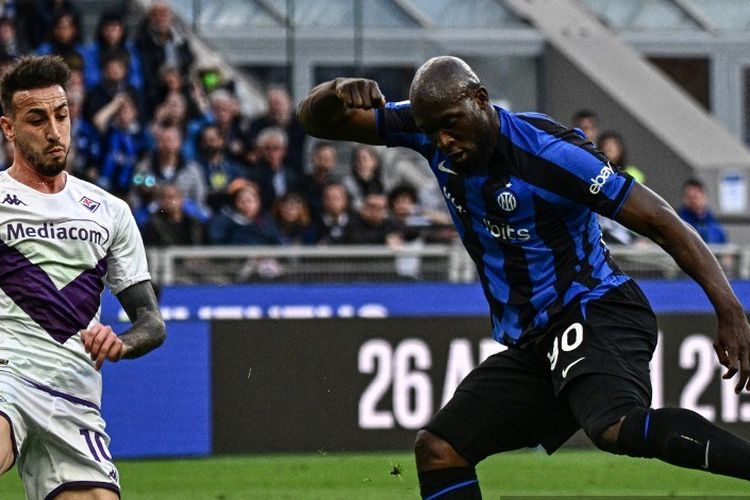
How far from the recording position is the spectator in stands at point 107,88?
14.8m

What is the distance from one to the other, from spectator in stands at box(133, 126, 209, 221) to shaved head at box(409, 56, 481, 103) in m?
8.11

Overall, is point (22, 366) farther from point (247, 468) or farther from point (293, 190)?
point (293, 190)

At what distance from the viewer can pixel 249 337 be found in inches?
499

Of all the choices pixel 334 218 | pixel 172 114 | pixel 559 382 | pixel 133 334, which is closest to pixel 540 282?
pixel 559 382

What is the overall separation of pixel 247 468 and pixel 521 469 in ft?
6.62

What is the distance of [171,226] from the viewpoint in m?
13.5

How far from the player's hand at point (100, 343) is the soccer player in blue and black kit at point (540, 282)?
1373 millimetres

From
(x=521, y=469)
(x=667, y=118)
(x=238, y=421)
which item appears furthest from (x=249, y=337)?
(x=667, y=118)

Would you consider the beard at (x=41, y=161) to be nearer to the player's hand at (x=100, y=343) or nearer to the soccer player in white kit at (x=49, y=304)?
the soccer player in white kit at (x=49, y=304)

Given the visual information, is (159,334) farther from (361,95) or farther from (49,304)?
(361,95)

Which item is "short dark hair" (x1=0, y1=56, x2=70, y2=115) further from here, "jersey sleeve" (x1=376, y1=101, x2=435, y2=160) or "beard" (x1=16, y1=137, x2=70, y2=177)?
"jersey sleeve" (x1=376, y1=101, x2=435, y2=160)

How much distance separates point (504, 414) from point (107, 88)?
9.11 metres

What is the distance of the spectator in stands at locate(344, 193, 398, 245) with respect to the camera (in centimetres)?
1409

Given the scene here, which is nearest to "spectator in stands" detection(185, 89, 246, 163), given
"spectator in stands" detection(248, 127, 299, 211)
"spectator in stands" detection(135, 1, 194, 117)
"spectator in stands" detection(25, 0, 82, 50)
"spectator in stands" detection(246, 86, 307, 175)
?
"spectator in stands" detection(246, 86, 307, 175)
